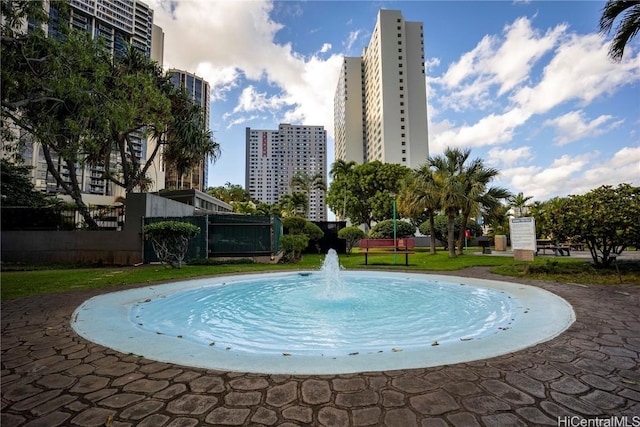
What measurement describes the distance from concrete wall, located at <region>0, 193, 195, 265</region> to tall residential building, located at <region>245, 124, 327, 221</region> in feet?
257

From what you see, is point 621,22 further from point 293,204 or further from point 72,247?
point 293,204

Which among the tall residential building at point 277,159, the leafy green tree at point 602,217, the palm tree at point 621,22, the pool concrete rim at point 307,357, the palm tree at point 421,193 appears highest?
the tall residential building at point 277,159

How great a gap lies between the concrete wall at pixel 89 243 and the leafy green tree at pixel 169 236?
2.32 metres

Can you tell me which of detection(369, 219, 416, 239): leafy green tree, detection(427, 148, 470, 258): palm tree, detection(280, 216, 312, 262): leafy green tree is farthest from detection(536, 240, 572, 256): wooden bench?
detection(280, 216, 312, 262): leafy green tree

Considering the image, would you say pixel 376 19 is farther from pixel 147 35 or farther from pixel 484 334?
pixel 484 334

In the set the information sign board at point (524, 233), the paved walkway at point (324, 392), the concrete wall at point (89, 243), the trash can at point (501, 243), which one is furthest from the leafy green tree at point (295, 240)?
the trash can at point (501, 243)

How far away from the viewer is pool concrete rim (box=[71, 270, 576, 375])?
100.0 inches

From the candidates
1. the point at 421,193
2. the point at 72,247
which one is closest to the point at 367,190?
the point at 421,193

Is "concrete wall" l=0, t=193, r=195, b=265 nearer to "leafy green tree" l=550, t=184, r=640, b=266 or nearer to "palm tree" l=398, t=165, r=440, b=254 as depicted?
"palm tree" l=398, t=165, r=440, b=254

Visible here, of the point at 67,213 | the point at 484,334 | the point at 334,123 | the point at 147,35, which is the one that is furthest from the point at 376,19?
the point at 484,334

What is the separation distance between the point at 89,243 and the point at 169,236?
5.60 metres

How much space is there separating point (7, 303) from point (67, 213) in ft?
36.0

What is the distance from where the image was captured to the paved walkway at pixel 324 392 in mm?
1771

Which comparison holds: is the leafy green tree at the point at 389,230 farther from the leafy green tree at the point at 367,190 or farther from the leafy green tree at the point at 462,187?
the leafy green tree at the point at 367,190
